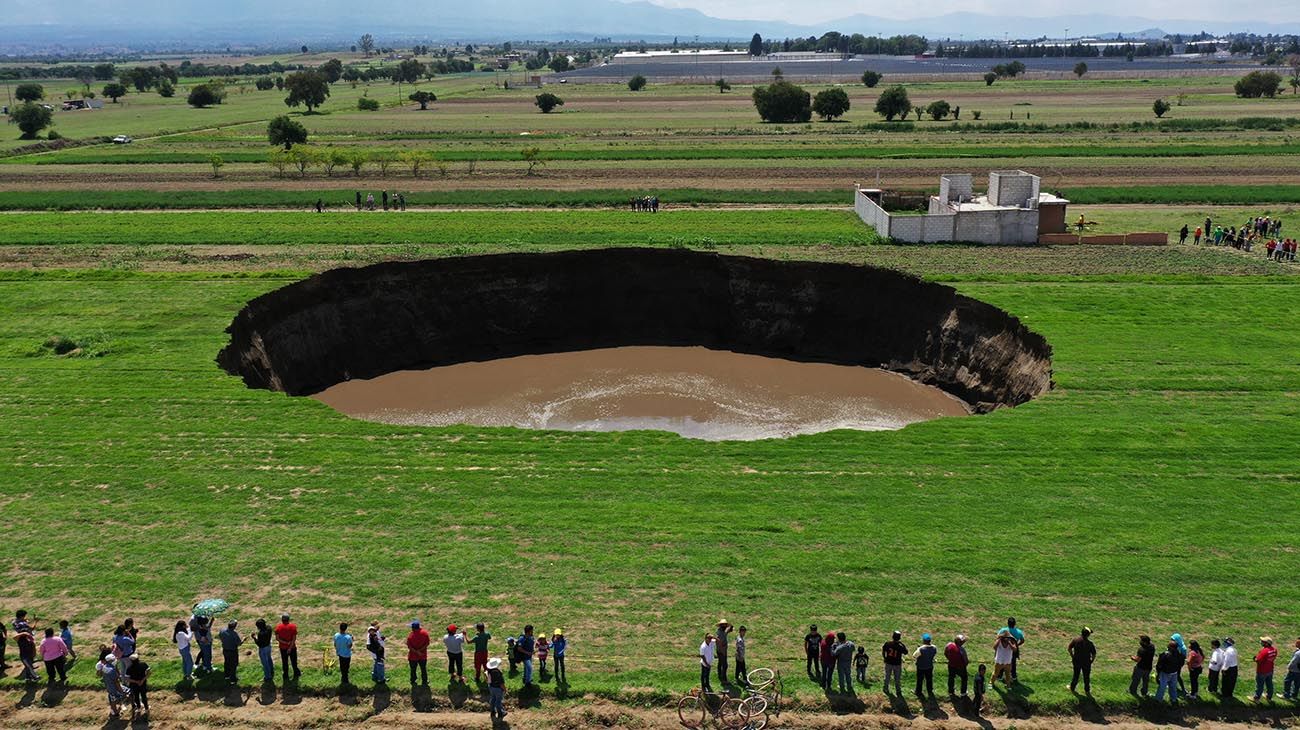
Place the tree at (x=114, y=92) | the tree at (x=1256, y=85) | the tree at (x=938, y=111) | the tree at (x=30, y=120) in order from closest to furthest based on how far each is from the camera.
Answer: the tree at (x=30, y=120) < the tree at (x=938, y=111) < the tree at (x=1256, y=85) < the tree at (x=114, y=92)

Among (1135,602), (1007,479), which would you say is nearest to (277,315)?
(1007,479)

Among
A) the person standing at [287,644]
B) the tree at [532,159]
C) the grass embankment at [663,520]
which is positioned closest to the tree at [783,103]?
the tree at [532,159]

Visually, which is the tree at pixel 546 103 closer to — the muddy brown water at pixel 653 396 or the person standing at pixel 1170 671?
the muddy brown water at pixel 653 396

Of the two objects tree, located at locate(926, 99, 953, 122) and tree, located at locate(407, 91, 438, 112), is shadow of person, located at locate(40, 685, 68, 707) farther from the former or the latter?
tree, located at locate(407, 91, 438, 112)

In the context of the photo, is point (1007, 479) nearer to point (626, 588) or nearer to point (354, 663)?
point (626, 588)

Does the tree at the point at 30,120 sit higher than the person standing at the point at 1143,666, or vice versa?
the tree at the point at 30,120

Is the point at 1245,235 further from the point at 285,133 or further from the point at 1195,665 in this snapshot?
the point at 285,133

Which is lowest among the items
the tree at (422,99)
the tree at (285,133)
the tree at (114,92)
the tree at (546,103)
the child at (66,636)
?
the child at (66,636)

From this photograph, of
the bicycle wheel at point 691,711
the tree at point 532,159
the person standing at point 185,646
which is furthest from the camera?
the tree at point 532,159
